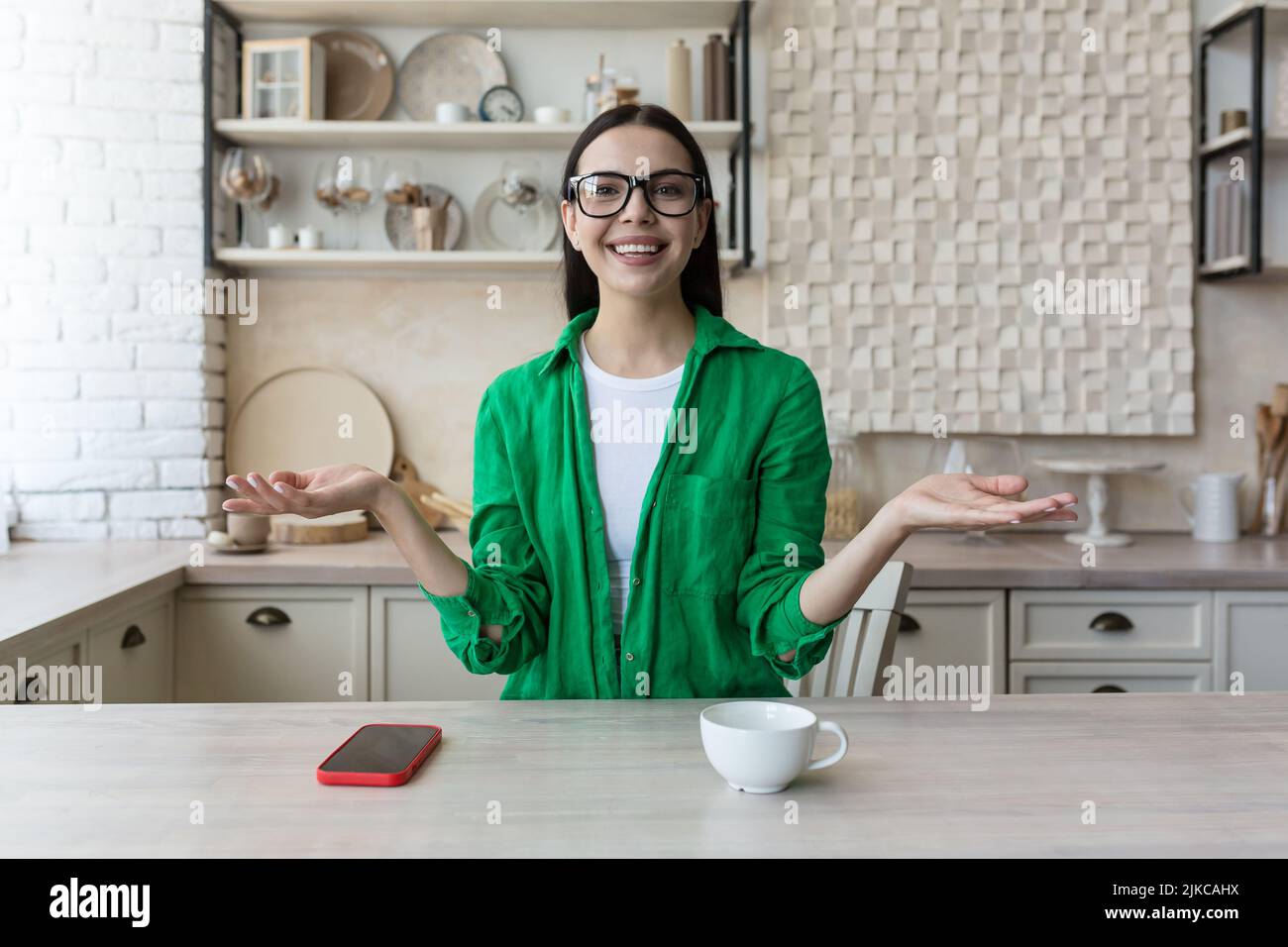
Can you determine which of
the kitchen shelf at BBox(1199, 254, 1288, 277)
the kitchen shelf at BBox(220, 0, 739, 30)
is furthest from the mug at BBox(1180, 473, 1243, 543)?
the kitchen shelf at BBox(220, 0, 739, 30)

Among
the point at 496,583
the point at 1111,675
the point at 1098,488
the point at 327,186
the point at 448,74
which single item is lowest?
the point at 1111,675

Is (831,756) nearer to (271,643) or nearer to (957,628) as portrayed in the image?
(957,628)

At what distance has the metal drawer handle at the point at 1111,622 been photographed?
7.83ft

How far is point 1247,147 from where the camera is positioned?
2.84 meters

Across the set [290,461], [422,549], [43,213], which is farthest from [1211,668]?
[43,213]

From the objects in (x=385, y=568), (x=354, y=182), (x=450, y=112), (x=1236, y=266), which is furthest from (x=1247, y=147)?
(x=385, y=568)

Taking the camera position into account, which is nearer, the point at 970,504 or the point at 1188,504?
the point at 970,504

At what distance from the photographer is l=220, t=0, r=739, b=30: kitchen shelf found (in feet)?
9.19

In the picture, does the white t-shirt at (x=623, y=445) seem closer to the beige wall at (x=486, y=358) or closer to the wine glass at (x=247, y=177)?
the beige wall at (x=486, y=358)

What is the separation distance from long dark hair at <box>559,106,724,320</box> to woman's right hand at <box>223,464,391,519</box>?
1.79 ft

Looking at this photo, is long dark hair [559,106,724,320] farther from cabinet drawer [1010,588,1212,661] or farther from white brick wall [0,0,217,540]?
white brick wall [0,0,217,540]

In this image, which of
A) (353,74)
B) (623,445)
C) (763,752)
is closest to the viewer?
(763,752)

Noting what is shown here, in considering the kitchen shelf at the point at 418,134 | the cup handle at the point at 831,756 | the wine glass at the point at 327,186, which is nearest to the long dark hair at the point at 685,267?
the cup handle at the point at 831,756

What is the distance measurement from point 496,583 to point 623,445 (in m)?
0.28
